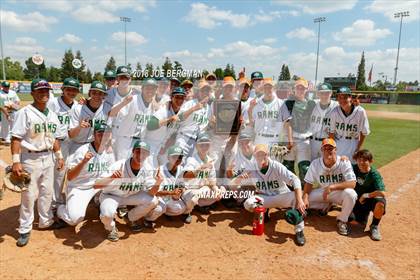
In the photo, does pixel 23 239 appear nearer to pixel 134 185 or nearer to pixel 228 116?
pixel 134 185

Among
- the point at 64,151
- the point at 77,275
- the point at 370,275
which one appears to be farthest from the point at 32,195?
the point at 370,275

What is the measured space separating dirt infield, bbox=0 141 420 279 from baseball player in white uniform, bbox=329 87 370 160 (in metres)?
1.40

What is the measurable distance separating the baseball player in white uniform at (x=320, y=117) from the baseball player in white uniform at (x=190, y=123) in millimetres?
2164

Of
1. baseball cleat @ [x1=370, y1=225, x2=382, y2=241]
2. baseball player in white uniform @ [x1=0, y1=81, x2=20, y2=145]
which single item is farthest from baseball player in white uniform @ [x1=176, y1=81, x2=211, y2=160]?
baseball player in white uniform @ [x1=0, y1=81, x2=20, y2=145]

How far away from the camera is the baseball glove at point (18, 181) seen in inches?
168

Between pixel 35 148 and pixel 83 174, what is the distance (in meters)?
0.84

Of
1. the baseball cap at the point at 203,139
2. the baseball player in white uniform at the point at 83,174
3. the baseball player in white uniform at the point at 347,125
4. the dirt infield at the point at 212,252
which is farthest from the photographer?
the baseball player in white uniform at the point at 347,125

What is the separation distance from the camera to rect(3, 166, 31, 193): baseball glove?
427 centimetres

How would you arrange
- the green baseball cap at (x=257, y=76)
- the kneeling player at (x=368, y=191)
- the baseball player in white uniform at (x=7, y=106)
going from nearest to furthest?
the kneeling player at (x=368, y=191) → the green baseball cap at (x=257, y=76) → the baseball player in white uniform at (x=7, y=106)

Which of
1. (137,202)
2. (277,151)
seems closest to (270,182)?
(277,151)

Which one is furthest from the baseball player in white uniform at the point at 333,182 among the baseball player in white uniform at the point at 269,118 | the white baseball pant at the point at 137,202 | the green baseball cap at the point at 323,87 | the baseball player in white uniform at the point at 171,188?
the white baseball pant at the point at 137,202

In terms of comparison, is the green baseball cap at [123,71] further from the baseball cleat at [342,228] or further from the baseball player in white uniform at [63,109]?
the baseball cleat at [342,228]

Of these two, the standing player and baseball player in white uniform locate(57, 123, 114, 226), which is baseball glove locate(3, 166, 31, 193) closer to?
baseball player in white uniform locate(57, 123, 114, 226)

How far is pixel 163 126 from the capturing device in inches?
222
